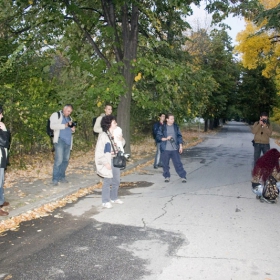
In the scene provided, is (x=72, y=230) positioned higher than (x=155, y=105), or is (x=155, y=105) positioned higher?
(x=155, y=105)

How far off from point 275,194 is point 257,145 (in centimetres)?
344

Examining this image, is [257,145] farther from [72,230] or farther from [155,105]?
[72,230]

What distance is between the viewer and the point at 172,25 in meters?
15.5

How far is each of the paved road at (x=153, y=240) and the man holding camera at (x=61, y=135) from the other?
1.36 meters

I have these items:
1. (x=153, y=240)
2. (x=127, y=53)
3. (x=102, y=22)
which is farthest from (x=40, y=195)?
(x=102, y=22)

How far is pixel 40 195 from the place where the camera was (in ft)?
24.9

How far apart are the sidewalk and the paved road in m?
0.29

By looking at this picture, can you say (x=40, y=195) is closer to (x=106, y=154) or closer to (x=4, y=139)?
(x=4, y=139)

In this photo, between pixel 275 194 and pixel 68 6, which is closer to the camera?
pixel 275 194

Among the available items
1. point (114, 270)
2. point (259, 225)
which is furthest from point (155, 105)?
point (114, 270)

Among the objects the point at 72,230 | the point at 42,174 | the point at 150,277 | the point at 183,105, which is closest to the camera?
the point at 150,277

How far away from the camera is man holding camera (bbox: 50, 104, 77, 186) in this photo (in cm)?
847

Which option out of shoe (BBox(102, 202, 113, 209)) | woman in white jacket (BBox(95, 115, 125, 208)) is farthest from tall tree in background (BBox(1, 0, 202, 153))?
shoe (BBox(102, 202, 113, 209))

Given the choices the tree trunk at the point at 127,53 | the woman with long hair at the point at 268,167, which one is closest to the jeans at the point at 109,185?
the woman with long hair at the point at 268,167
